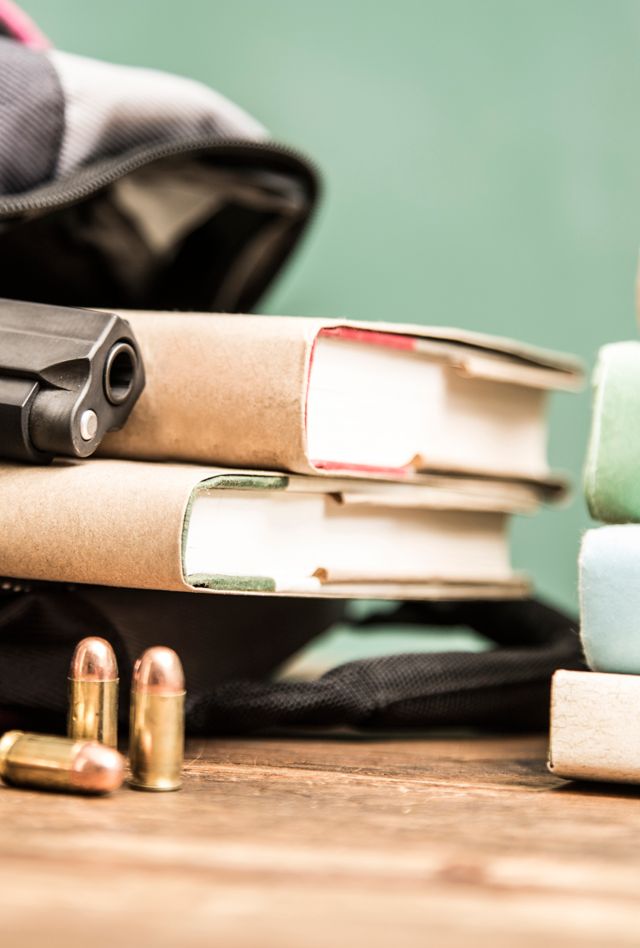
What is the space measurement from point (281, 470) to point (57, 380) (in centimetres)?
14

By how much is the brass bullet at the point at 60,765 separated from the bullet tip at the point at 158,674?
0.13 feet

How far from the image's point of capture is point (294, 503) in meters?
0.73

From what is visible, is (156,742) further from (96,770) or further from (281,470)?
(281,470)

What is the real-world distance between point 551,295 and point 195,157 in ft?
1.22

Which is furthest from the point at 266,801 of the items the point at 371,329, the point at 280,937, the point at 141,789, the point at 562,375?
the point at 562,375

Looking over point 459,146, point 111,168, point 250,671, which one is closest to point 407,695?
point 250,671

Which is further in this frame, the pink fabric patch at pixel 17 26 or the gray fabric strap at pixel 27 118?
the pink fabric patch at pixel 17 26

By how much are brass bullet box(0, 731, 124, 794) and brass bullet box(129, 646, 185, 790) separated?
0.01 m

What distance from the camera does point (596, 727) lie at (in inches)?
23.9

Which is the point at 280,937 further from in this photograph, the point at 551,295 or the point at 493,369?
the point at 551,295

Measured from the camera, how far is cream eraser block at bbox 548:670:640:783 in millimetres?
601

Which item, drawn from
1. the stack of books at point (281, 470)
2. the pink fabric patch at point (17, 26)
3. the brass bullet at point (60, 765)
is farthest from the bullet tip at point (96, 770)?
the pink fabric patch at point (17, 26)

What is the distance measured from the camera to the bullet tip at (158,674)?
1.95 ft

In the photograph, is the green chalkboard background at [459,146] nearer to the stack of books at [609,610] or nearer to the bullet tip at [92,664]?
the stack of books at [609,610]
